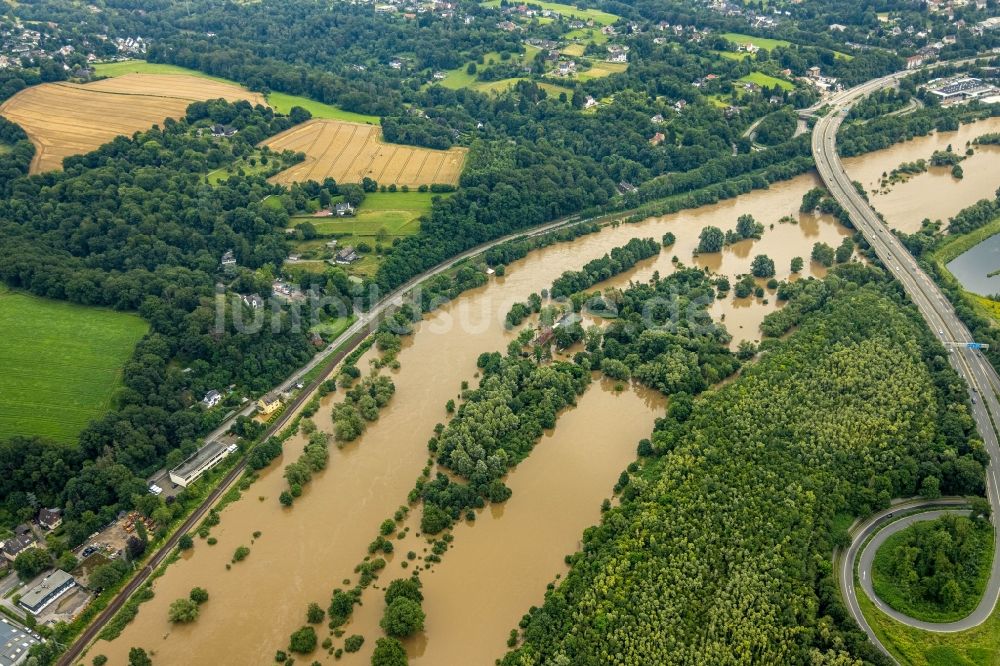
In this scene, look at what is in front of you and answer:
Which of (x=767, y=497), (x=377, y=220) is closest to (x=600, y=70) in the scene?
(x=377, y=220)

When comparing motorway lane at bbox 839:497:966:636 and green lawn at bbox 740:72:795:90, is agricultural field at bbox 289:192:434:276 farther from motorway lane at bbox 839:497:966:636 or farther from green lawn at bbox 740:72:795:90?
green lawn at bbox 740:72:795:90

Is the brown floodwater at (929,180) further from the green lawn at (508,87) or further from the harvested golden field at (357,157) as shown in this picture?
the harvested golden field at (357,157)

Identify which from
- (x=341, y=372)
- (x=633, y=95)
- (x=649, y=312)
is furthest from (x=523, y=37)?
(x=341, y=372)

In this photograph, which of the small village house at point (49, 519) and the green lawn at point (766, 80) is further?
the green lawn at point (766, 80)

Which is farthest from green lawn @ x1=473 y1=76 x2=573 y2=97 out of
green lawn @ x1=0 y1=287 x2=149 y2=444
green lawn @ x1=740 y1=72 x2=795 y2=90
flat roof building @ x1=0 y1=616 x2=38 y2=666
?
flat roof building @ x1=0 y1=616 x2=38 y2=666

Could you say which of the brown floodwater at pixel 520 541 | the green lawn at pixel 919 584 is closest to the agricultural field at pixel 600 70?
the brown floodwater at pixel 520 541
